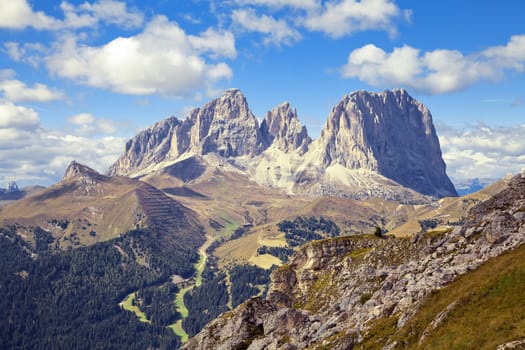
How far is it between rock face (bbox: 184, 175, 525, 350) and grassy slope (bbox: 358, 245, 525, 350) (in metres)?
1.66

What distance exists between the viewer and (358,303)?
8050 centimetres

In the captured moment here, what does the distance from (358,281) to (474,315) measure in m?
47.4

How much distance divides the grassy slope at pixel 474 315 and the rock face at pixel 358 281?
1.66 meters

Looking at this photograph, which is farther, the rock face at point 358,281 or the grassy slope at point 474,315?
the rock face at point 358,281

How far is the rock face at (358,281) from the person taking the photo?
2640 inches

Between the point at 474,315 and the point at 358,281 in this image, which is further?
the point at 358,281

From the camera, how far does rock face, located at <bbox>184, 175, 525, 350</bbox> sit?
220 feet

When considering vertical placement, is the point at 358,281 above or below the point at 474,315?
below

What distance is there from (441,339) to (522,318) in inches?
325

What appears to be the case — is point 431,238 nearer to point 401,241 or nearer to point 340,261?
point 401,241

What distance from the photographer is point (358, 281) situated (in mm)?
97750

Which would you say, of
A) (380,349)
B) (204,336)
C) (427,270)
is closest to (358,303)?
(427,270)

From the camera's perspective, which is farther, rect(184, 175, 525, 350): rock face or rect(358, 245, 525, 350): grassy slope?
rect(184, 175, 525, 350): rock face

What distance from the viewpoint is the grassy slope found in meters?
46.3
